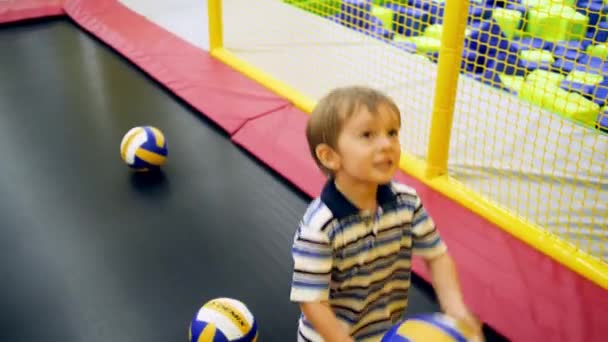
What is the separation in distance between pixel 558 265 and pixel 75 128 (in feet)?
8.44

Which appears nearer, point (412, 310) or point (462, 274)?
point (412, 310)

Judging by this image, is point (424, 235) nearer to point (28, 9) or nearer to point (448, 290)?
point (448, 290)

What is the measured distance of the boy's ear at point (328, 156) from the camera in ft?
4.60

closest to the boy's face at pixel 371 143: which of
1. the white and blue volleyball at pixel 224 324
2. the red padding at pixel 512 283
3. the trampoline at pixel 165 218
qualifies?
the white and blue volleyball at pixel 224 324

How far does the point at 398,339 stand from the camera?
1.35 meters

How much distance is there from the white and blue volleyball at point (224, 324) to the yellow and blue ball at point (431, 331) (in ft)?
2.05

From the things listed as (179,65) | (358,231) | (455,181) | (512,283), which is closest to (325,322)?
(358,231)

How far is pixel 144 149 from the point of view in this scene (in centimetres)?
288

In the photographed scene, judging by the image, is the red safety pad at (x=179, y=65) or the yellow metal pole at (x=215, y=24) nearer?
the red safety pad at (x=179, y=65)

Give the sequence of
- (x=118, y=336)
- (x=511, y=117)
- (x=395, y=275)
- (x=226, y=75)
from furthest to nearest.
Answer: (x=226, y=75) < (x=511, y=117) < (x=118, y=336) < (x=395, y=275)

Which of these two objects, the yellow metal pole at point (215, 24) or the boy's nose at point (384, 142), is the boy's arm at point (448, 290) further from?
the yellow metal pole at point (215, 24)

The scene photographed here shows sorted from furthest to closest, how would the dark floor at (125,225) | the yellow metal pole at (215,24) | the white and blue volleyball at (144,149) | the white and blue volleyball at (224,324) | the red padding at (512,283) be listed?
the yellow metal pole at (215,24) < the white and blue volleyball at (144,149) < the dark floor at (125,225) < the red padding at (512,283) < the white and blue volleyball at (224,324)

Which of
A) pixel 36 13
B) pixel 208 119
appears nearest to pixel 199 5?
pixel 36 13

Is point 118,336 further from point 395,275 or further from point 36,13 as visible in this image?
point 36,13
